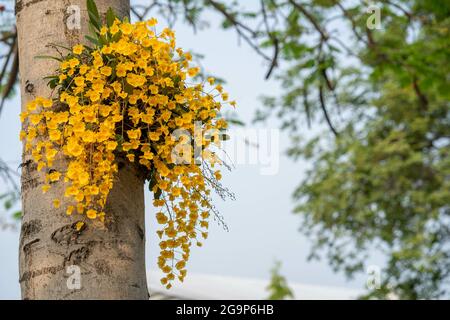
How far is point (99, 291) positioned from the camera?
5.64 feet

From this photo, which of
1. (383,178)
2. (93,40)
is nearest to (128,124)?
(93,40)

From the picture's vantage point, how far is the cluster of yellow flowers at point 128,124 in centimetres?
176

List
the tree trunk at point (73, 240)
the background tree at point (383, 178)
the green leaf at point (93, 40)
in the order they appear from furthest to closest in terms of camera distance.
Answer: the background tree at point (383, 178) → the green leaf at point (93, 40) → the tree trunk at point (73, 240)

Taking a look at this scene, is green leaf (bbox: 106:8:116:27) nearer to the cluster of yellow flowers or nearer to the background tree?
the cluster of yellow flowers

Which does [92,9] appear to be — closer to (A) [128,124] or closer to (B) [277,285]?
(A) [128,124]

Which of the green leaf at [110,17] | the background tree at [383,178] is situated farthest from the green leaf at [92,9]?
the background tree at [383,178]

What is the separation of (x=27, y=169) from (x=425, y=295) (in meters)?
12.3

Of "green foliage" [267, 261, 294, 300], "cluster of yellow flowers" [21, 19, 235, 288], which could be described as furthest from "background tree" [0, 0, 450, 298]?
"cluster of yellow flowers" [21, 19, 235, 288]

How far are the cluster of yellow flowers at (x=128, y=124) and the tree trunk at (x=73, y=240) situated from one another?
46 millimetres

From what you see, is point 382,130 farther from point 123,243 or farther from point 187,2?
point 123,243

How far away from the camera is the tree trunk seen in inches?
68.2

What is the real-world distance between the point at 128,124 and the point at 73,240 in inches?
14.8

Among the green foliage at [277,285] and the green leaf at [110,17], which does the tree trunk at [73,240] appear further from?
the green foliage at [277,285]
